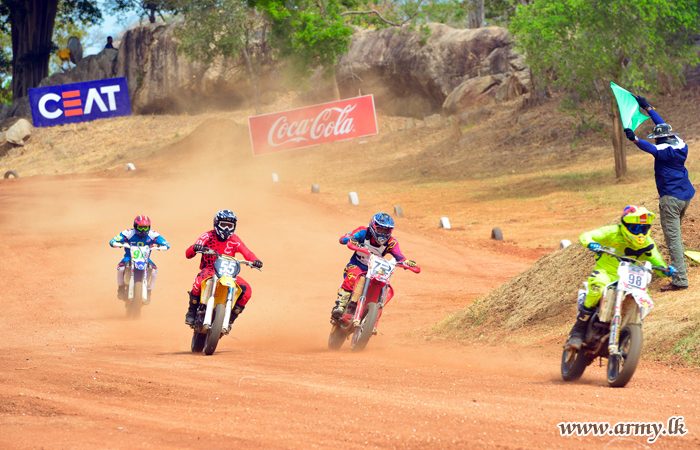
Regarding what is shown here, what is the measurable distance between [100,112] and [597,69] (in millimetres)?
35466

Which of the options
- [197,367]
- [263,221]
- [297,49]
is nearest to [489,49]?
[297,49]

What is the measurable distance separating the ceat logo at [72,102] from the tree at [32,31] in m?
10.9

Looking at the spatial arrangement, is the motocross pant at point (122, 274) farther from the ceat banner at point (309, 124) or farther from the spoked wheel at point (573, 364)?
the ceat banner at point (309, 124)

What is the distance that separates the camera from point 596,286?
689 centimetres

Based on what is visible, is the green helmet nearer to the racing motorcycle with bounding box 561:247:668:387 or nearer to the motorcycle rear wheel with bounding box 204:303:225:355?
the racing motorcycle with bounding box 561:247:668:387

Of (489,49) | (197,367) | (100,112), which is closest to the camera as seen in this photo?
(197,367)

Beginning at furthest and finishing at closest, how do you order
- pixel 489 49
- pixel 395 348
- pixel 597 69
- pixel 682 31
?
1. pixel 489 49
2. pixel 682 31
3. pixel 597 69
4. pixel 395 348

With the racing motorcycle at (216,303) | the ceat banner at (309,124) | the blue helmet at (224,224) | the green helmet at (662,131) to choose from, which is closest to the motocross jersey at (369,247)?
the blue helmet at (224,224)

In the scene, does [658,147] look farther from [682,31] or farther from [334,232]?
[682,31]

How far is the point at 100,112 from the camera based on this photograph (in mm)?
47844

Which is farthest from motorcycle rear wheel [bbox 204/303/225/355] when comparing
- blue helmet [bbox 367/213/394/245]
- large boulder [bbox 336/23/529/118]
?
large boulder [bbox 336/23/529/118]

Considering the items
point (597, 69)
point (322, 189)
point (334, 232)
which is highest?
point (597, 69)

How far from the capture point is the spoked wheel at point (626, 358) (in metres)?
6.18

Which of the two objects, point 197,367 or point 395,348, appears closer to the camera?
point 197,367
